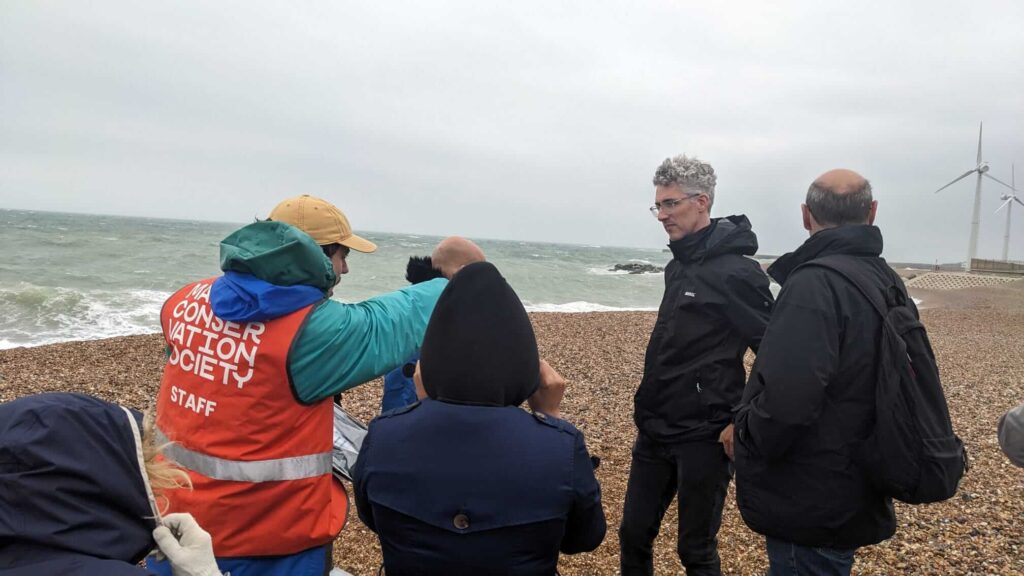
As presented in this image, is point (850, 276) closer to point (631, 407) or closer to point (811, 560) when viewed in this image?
point (811, 560)

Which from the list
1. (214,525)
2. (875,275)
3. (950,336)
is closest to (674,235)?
(875,275)

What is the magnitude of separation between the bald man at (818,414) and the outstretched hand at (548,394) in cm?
83

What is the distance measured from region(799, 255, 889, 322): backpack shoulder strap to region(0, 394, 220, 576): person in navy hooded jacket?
2.14m

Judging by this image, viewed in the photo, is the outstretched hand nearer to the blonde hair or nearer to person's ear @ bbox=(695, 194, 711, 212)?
the blonde hair

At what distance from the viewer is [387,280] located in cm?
2858

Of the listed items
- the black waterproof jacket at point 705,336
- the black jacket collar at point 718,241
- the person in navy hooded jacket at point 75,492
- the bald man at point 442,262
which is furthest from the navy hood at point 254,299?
the black jacket collar at point 718,241

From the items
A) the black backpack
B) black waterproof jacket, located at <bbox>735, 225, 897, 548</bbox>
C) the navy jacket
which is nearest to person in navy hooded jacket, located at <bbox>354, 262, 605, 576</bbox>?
the navy jacket

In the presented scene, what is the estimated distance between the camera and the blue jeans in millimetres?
2189

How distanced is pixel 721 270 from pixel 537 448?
1656 mm

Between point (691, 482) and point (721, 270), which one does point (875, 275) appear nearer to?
point (721, 270)

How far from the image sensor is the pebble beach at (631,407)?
12.2ft

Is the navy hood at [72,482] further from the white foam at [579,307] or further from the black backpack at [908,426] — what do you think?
the white foam at [579,307]

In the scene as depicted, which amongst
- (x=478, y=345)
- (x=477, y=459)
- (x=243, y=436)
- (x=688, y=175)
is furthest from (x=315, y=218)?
(x=688, y=175)

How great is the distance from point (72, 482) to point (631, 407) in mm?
7017
